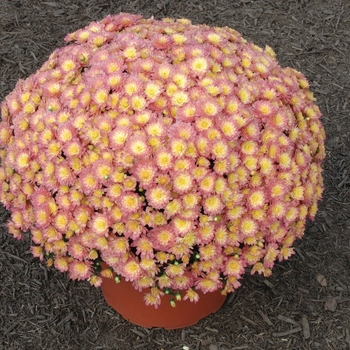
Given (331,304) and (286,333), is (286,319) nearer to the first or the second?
(286,333)

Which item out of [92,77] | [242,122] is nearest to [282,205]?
[242,122]

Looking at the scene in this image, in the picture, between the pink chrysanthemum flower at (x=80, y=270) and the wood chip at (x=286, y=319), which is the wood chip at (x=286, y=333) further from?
the pink chrysanthemum flower at (x=80, y=270)

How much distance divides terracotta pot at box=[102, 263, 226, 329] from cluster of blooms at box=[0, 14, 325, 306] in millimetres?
350

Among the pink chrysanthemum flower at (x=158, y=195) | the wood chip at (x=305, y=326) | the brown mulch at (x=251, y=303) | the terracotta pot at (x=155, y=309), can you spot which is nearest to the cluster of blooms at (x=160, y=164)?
A: the pink chrysanthemum flower at (x=158, y=195)

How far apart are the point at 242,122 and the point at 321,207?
156 centimetres

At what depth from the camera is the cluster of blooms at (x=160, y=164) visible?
201cm

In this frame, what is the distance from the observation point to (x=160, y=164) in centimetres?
198

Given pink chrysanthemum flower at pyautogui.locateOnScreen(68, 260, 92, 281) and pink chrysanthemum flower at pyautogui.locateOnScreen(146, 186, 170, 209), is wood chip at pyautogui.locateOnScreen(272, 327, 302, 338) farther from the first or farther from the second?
pink chrysanthemum flower at pyautogui.locateOnScreen(146, 186, 170, 209)

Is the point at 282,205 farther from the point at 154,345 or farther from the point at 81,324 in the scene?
the point at 81,324

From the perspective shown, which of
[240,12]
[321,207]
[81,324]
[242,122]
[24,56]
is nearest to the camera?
[242,122]

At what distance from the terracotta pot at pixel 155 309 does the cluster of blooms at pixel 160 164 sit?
35 centimetres

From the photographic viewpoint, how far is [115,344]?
2.87 metres

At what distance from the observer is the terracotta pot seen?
2.63m

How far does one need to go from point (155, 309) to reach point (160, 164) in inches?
37.1
